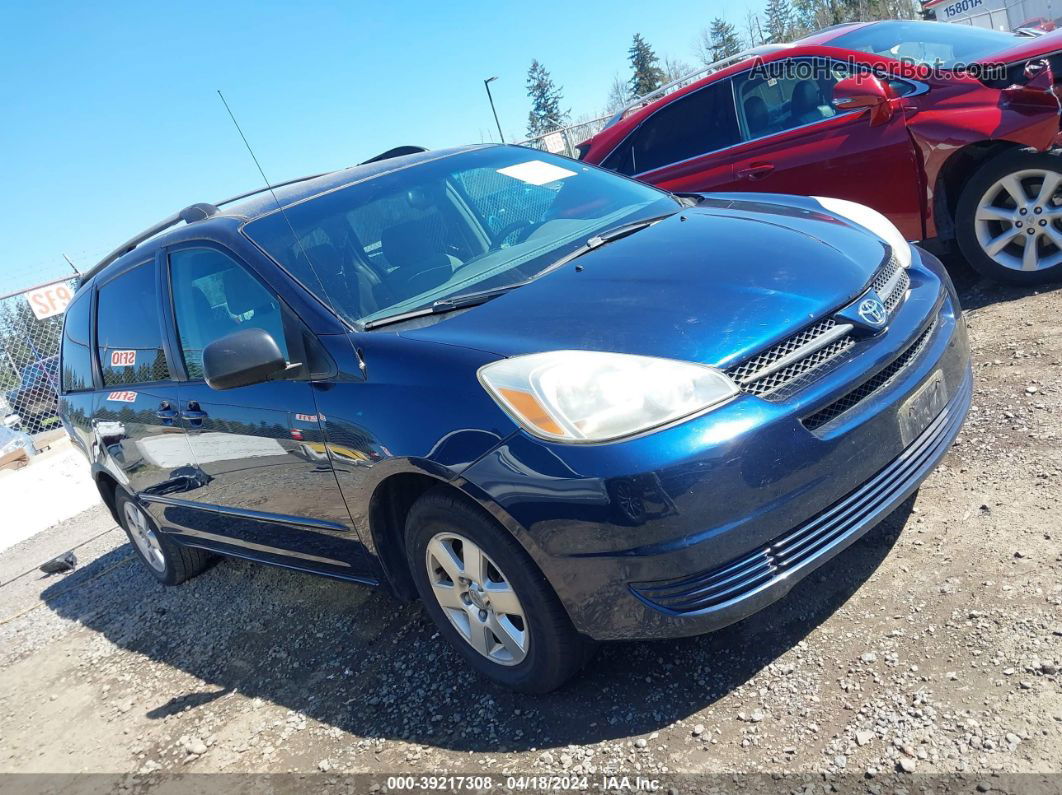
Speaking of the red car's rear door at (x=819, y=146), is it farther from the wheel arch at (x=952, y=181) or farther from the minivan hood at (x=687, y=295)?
the minivan hood at (x=687, y=295)

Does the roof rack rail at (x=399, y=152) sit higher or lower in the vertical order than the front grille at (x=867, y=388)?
higher

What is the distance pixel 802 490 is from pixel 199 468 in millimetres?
2673

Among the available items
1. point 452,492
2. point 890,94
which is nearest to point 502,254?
point 452,492

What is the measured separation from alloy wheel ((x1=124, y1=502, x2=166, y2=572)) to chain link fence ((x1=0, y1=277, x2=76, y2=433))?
231 inches

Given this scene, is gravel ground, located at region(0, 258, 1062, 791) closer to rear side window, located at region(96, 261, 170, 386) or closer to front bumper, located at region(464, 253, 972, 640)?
front bumper, located at region(464, 253, 972, 640)

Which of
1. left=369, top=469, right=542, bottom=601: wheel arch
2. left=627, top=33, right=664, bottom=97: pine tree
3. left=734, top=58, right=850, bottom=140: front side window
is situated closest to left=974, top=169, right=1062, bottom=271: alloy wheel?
left=734, top=58, right=850, bottom=140: front side window

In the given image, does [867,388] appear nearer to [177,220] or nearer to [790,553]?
[790,553]

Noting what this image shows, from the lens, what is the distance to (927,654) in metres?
2.36

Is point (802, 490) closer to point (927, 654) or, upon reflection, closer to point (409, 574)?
point (927, 654)

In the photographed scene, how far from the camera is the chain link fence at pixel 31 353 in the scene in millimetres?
10086

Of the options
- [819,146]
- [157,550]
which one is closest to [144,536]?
[157,550]

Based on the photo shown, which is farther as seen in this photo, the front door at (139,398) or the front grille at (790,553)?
the front door at (139,398)

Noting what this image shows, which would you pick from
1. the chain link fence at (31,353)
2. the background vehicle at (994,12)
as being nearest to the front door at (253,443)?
the chain link fence at (31,353)

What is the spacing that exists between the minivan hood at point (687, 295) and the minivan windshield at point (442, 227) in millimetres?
250
